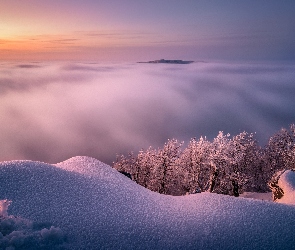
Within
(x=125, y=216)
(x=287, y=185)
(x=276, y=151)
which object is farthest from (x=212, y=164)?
(x=125, y=216)

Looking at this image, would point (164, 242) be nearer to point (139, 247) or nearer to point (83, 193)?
point (139, 247)

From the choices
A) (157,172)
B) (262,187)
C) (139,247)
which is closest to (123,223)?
(139,247)

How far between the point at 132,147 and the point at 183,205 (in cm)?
17666

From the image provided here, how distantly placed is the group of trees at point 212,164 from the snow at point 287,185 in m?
13.5

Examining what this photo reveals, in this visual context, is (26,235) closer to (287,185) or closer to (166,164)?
(287,185)

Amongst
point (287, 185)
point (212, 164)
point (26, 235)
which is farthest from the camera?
point (212, 164)

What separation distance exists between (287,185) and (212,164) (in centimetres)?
1906

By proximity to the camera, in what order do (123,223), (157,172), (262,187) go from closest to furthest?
(123,223), (157,172), (262,187)

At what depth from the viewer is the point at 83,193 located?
39.9 ft

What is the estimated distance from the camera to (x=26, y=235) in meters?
8.59

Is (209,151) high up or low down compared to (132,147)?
up

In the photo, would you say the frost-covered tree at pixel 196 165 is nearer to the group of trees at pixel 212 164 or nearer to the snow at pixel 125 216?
the group of trees at pixel 212 164

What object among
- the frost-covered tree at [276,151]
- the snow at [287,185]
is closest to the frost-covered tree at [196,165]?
the frost-covered tree at [276,151]

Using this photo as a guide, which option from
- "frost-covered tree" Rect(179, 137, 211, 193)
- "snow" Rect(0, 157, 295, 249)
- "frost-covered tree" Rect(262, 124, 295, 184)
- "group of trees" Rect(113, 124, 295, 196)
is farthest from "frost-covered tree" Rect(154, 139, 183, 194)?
"snow" Rect(0, 157, 295, 249)
